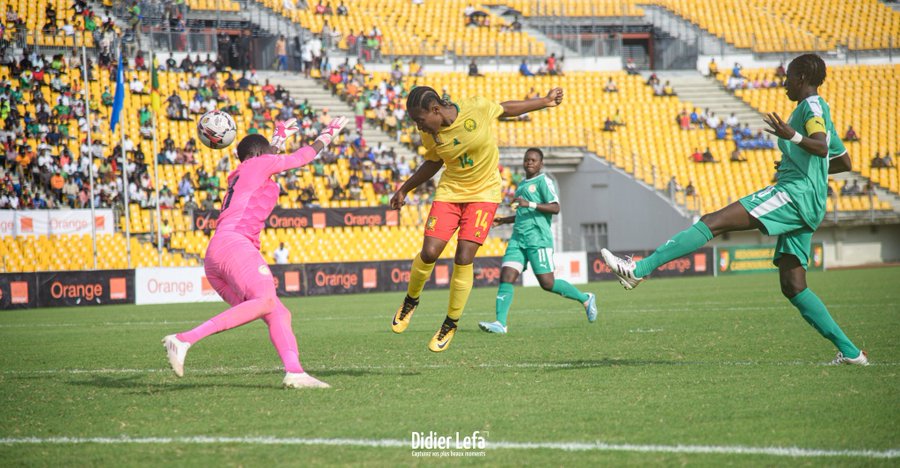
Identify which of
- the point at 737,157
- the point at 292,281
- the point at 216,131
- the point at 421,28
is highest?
the point at 421,28

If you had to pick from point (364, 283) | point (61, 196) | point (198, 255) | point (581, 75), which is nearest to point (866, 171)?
point (581, 75)

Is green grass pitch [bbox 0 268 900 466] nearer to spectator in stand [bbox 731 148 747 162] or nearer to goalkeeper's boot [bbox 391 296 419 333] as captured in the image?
goalkeeper's boot [bbox 391 296 419 333]

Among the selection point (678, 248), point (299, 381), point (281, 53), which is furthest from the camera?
point (281, 53)

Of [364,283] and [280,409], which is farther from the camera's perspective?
[364,283]

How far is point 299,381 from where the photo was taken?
7441mm

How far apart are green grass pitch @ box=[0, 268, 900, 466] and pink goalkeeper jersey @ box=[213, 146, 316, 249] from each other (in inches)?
48.6

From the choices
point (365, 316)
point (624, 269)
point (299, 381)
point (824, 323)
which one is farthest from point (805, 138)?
point (365, 316)

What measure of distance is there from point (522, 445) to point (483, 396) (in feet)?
5.46

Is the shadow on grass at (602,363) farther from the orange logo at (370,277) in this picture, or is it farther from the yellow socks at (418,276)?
the orange logo at (370,277)

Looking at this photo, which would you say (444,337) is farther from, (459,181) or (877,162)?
(877,162)

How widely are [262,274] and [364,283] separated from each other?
21.0m

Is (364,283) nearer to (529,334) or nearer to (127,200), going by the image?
(127,200)

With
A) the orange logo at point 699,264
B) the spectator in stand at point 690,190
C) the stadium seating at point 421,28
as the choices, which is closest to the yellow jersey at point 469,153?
the orange logo at point 699,264

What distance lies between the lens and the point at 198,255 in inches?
1168
